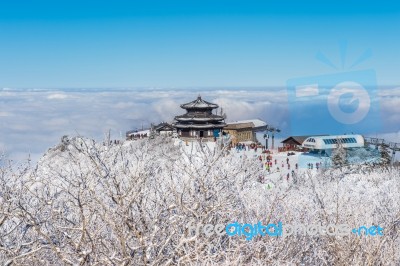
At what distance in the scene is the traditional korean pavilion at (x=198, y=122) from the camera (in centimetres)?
4938

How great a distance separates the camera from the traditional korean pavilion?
4938 centimetres

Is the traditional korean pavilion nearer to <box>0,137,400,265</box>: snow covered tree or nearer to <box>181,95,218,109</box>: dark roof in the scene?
<box>181,95,218,109</box>: dark roof

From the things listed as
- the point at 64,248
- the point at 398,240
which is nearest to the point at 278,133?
the point at 398,240

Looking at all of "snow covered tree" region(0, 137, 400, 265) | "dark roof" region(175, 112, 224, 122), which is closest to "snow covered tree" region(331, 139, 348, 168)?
"dark roof" region(175, 112, 224, 122)

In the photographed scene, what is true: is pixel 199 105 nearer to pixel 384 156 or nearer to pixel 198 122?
pixel 198 122

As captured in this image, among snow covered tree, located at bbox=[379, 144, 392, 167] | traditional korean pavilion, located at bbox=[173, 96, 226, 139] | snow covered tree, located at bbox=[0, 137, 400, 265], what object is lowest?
snow covered tree, located at bbox=[379, 144, 392, 167]

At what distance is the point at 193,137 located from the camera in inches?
1930

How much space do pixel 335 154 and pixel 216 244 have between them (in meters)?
26.3

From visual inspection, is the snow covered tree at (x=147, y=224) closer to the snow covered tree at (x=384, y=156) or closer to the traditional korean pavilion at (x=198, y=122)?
the snow covered tree at (x=384, y=156)

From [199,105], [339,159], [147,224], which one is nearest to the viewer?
[147,224]

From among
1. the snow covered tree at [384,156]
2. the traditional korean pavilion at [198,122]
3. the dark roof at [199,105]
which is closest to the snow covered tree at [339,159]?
the snow covered tree at [384,156]

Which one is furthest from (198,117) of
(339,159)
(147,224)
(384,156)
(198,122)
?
(147,224)

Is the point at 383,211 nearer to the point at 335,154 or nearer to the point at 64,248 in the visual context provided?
the point at 64,248

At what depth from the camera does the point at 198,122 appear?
49.5 meters
